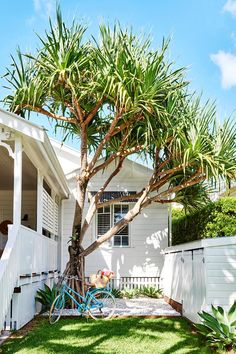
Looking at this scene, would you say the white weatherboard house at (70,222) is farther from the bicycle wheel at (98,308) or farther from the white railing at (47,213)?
the bicycle wheel at (98,308)

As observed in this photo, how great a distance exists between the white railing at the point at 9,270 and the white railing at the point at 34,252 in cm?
37

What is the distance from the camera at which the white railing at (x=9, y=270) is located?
18.7 feet

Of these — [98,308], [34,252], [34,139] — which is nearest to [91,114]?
[34,139]

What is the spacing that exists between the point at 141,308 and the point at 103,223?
3828 millimetres

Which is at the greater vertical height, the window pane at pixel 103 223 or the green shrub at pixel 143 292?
the window pane at pixel 103 223

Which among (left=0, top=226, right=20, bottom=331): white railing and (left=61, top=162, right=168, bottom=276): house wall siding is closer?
(left=0, top=226, right=20, bottom=331): white railing

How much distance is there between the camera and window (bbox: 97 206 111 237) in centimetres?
1308

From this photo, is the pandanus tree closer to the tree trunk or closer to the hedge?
the tree trunk

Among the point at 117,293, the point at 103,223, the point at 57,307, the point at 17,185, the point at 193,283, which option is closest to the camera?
the point at 17,185

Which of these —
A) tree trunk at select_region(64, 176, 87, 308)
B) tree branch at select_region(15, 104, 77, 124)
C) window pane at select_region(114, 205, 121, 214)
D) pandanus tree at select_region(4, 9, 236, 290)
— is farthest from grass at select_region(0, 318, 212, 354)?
window pane at select_region(114, 205, 121, 214)

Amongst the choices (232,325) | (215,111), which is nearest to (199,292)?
(232,325)

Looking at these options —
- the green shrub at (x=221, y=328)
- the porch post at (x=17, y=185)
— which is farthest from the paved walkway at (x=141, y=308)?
the green shrub at (x=221, y=328)

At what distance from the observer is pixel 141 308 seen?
977 centimetres

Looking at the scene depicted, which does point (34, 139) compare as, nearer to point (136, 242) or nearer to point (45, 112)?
point (45, 112)
